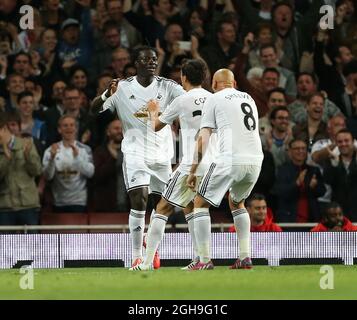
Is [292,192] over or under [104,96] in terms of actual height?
under

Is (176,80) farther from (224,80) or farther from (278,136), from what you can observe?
(224,80)

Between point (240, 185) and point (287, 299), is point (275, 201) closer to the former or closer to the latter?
point (240, 185)

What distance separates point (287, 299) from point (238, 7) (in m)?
11.0

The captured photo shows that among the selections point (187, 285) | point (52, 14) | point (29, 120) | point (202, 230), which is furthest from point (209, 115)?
point (52, 14)

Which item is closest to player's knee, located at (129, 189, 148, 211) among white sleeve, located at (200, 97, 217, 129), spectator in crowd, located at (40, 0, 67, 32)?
white sleeve, located at (200, 97, 217, 129)

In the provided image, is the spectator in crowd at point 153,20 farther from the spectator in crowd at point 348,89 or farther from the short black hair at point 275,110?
the spectator in crowd at point 348,89

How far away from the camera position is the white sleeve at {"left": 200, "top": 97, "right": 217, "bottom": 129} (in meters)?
13.2

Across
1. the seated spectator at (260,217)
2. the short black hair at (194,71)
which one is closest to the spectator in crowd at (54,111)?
the seated spectator at (260,217)

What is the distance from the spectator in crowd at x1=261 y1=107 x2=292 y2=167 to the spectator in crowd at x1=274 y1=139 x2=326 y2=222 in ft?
0.81

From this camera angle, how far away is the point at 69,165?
18344 millimetres

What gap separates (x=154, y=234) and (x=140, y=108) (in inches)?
66.3

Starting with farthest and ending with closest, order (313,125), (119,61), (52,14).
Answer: (52,14) < (119,61) < (313,125)

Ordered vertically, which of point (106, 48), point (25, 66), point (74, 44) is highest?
point (74, 44)

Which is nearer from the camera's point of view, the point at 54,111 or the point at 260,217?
the point at 260,217
